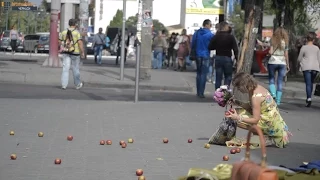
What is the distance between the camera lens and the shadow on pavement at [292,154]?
9.81 metres

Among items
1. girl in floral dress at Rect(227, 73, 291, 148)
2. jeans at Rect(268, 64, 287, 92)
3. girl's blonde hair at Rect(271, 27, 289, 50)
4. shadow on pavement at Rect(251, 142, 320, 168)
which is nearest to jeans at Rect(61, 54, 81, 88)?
jeans at Rect(268, 64, 287, 92)

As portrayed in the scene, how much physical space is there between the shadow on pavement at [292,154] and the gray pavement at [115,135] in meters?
0.01

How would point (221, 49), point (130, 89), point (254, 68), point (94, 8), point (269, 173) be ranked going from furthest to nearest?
point (94, 8) < point (254, 68) < point (130, 89) < point (221, 49) < point (269, 173)

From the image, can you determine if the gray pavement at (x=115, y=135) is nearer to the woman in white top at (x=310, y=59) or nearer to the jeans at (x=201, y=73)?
the jeans at (x=201, y=73)

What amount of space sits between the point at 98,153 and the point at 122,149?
0.52 metres

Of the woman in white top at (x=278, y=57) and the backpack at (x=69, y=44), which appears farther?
the backpack at (x=69, y=44)

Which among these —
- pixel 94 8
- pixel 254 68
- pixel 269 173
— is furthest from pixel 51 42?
pixel 94 8

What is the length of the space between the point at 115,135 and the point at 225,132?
67.2 inches

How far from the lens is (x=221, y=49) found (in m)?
18.1

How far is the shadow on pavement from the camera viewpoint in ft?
32.2

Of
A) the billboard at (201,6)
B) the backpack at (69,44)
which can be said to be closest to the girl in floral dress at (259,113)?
the backpack at (69,44)

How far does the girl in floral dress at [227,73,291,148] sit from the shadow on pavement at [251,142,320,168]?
18cm

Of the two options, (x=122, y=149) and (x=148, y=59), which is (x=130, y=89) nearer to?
(x=148, y=59)

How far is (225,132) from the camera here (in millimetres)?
10945
